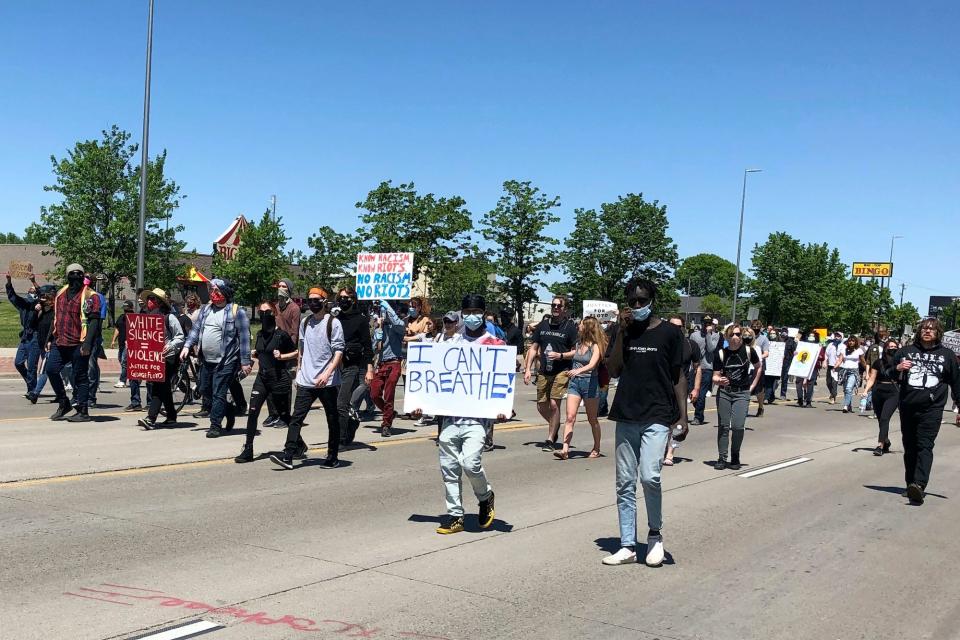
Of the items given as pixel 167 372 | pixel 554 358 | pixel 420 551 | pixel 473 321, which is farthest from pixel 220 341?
pixel 420 551

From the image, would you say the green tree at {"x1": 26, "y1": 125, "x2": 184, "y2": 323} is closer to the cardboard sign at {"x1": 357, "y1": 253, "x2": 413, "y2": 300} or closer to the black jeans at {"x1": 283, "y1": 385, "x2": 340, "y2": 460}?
the cardboard sign at {"x1": 357, "y1": 253, "x2": 413, "y2": 300}

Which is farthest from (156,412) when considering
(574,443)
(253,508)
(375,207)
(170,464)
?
(375,207)

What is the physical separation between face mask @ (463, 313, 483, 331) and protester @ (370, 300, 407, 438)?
5211mm

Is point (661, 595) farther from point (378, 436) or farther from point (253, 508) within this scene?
point (378, 436)

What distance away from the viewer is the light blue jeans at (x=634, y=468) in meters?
6.39

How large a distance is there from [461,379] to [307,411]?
9.06 feet

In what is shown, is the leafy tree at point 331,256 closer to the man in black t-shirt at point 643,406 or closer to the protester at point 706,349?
the protester at point 706,349

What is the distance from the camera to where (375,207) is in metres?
43.3

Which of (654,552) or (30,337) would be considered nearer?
(654,552)

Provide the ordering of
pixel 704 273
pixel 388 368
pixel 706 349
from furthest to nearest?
pixel 704 273, pixel 706 349, pixel 388 368

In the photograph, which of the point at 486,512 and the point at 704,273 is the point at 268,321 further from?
the point at 704,273

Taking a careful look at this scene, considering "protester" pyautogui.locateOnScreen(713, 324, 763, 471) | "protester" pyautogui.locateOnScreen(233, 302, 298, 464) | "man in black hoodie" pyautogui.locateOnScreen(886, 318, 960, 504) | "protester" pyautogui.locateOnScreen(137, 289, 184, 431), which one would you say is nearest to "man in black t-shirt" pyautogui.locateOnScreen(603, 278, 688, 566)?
"man in black hoodie" pyautogui.locateOnScreen(886, 318, 960, 504)

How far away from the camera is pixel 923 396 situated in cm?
959

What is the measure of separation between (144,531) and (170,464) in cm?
281
